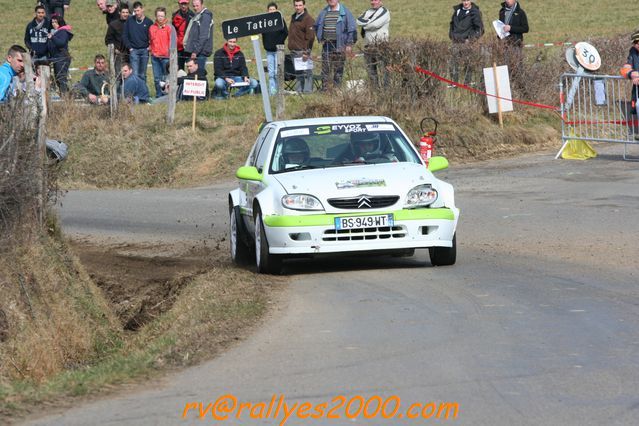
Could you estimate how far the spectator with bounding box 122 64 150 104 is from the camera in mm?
26953

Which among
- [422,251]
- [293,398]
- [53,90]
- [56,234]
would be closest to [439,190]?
[422,251]

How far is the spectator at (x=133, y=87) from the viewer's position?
2695 centimetres

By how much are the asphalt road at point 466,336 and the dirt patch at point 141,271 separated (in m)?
1.14

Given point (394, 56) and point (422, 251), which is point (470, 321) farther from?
point (394, 56)

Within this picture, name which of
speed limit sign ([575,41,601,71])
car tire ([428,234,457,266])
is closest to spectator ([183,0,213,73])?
speed limit sign ([575,41,601,71])

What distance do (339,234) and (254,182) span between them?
150cm

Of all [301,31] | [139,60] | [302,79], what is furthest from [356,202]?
[139,60]

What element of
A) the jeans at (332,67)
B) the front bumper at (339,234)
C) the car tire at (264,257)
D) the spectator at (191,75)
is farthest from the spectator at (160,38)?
the front bumper at (339,234)

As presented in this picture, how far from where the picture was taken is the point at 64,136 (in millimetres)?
26391

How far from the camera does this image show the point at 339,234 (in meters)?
12.6

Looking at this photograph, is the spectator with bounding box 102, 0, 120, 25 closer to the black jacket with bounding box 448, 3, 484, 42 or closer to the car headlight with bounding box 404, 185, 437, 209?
the black jacket with bounding box 448, 3, 484, 42

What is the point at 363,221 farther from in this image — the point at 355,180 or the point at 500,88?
the point at 500,88

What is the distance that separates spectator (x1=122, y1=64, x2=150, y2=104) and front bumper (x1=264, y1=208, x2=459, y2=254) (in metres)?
14.9

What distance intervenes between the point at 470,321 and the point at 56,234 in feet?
20.1
